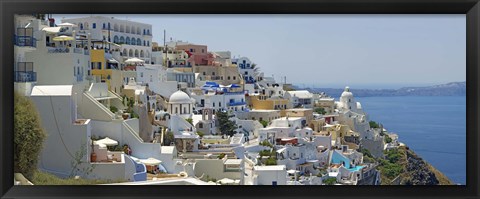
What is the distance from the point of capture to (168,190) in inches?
65.0

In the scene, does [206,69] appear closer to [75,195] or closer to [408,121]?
[408,121]

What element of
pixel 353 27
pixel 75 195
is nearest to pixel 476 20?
pixel 75 195

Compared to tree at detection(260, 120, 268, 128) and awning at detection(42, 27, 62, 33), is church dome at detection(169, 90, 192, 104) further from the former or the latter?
awning at detection(42, 27, 62, 33)

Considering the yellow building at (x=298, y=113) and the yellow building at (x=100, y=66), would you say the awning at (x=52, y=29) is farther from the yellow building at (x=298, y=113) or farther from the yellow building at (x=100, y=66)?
the yellow building at (x=298, y=113)

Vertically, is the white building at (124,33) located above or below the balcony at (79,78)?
above

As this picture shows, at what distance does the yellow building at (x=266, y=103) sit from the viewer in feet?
37.7

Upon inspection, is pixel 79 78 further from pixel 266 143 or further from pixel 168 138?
pixel 266 143

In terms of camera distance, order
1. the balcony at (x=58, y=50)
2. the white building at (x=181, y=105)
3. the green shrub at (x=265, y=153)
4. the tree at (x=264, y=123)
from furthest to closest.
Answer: the tree at (x=264, y=123)
the white building at (x=181, y=105)
the green shrub at (x=265, y=153)
the balcony at (x=58, y=50)

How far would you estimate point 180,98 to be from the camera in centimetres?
1002

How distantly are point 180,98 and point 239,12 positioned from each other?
8454 mm

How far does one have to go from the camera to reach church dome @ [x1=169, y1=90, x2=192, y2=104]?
32.7ft

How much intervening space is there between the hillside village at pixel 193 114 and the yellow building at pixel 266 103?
3cm

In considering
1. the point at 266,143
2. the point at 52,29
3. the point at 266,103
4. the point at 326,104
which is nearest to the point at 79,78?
the point at 52,29

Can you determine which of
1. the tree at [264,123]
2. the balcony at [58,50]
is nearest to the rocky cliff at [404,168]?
the tree at [264,123]
